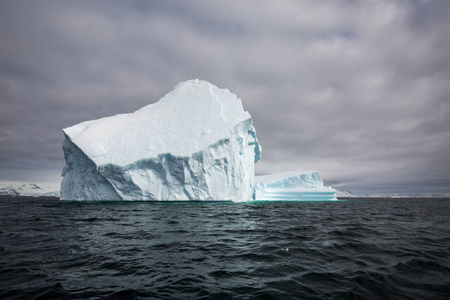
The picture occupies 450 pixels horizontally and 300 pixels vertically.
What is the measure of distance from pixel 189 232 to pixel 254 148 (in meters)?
21.2

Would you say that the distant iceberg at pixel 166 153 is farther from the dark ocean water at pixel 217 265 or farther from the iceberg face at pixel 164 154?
the dark ocean water at pixel 217 265

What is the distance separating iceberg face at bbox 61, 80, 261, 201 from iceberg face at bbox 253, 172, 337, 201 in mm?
13035

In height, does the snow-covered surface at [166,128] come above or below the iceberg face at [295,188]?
above

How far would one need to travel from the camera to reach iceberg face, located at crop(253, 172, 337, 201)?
3441 cm

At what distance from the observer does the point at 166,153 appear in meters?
18.5

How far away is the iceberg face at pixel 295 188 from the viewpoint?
3441 centimetres

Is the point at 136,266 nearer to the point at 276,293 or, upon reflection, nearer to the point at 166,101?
the point at 276,293

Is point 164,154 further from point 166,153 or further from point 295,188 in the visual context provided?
→ point 295,188

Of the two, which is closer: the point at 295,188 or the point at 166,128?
the point at 166,128

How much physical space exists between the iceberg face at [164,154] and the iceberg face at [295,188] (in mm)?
13035

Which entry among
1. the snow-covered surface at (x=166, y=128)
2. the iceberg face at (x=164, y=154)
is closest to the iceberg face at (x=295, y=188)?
the iceberg face at (x=164, y=154)

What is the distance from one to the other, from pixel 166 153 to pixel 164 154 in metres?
0.21

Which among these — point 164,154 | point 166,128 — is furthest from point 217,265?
point 166,128

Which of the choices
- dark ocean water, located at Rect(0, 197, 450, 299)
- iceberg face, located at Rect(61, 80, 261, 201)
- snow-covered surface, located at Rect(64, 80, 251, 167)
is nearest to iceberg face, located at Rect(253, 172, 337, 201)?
iceberg face, located at Rect(61, 80, 261, 201)
